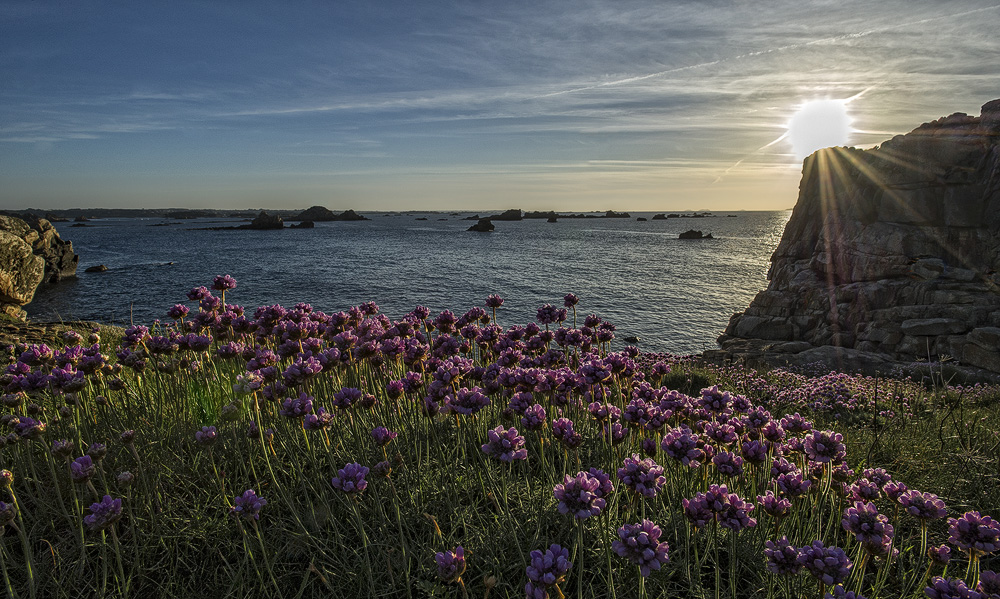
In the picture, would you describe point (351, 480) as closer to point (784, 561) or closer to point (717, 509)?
point (717, 509)

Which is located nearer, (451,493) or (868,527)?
(868,527)

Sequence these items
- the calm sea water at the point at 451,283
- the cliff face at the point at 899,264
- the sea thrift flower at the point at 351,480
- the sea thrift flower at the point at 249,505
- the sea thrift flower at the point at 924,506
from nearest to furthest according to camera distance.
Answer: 1. the sea thrift flower at the point at 924,506
2. the sea thrift flower at the point at 351,480
3. the sea thrift flower at the point at 249,505
4. the cliff face at the point at 899,264
5. the calm sea water at the point at 451,283

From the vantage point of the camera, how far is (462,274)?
52719 mm

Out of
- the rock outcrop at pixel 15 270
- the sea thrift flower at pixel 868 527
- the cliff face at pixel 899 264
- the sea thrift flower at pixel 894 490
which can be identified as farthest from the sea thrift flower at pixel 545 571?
the rock outcrop at pixel 15 270

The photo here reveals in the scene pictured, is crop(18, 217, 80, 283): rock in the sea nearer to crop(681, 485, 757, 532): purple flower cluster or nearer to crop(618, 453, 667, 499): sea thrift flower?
crop(618, 453, 667, 499): sea thrift flower

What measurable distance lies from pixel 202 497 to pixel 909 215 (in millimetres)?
40228

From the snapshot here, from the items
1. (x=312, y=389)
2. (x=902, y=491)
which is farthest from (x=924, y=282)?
(x=312, y=389)

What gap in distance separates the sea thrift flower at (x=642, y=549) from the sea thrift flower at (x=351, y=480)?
4.95ft

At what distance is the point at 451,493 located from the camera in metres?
3.91

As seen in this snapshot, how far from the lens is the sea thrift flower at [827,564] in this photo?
2.11 m

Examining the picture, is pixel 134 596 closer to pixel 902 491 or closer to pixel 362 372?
pixel 362 372

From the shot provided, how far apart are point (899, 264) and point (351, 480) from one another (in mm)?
35892

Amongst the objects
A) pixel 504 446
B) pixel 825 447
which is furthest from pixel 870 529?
pixel 504 446

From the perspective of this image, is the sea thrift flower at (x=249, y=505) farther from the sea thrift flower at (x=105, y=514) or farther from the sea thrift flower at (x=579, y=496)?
the sea thrift flower at (x=579, y=496)
